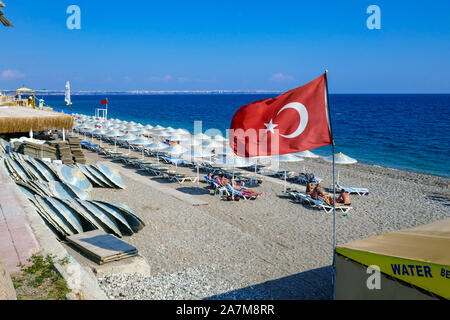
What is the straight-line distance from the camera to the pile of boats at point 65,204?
816 cm

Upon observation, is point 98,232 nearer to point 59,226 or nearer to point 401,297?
point 59,226

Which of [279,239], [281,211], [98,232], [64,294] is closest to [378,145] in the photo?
[281,211]

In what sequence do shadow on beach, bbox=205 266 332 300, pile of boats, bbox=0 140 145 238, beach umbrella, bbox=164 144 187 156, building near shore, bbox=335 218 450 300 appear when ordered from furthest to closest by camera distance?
beach umbrella, bbox=164 144 187 156
pile of boats, bbox=0 140 145 238
shadow on beach, bbox=205 266 332 300
building near shore, bbox=335 218 450 300

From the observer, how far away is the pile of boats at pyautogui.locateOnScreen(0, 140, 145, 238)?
321 inches

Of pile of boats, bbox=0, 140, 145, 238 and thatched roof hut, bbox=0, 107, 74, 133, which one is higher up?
thatched roof hut, bbox=0, 107, 74, 133

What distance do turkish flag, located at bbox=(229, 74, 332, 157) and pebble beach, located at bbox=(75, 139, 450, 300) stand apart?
2.81 m

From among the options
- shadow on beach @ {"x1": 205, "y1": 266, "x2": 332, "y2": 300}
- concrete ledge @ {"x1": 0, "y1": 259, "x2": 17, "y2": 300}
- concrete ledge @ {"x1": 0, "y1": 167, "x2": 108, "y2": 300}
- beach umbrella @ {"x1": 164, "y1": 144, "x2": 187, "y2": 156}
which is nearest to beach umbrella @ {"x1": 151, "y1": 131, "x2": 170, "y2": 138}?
beach umbrella @ {"x1": 164, "y1": 144, "x2": 187, "y2": 156}

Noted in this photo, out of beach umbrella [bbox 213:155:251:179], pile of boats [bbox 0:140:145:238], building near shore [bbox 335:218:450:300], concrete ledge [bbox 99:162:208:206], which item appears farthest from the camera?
beach umbrella [bbox 213:155:251:179]

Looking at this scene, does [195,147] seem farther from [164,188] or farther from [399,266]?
[399,266]

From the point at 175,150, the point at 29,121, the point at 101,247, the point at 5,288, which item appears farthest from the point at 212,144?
the point at 5,288

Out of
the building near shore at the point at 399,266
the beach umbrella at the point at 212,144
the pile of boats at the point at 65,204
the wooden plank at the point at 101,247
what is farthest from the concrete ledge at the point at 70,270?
the beach umbrella at the point at 212,144

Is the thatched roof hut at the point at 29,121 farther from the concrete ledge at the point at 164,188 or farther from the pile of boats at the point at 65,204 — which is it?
the concrete ledge at the point at 164,188

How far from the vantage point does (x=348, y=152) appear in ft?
110

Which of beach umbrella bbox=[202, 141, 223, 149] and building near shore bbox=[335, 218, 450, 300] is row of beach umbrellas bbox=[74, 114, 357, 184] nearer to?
beach umbrella bbox=[202, 141, 223, 149]
